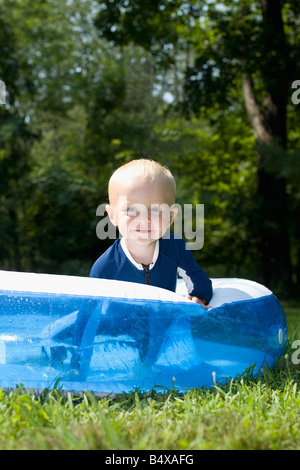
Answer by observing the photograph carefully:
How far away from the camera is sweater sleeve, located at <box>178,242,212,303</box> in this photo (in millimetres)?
2865

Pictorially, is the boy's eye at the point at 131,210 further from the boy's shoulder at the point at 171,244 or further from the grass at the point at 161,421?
the grass at the point at 161,421

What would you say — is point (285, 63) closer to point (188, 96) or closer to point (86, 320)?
point (188, 96)

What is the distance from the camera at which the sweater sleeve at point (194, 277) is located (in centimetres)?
287

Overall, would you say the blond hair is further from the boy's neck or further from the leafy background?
the leafy background

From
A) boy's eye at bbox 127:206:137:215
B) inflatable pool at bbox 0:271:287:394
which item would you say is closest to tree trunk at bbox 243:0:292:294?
boy's eye at bbox 127:206:137:215

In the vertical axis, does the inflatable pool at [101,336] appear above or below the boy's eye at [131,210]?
below

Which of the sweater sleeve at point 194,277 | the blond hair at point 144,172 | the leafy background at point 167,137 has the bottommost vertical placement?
the sweater sleeve at point 194,277

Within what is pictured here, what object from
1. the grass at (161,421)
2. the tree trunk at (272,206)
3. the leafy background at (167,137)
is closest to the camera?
the grass at (161,421)

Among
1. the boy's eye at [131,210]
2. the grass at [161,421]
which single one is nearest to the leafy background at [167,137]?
the boy's eye at [131,210]

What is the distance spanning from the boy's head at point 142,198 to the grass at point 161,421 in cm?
86

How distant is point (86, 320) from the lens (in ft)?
7.73

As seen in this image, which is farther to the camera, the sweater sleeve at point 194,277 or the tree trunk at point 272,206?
the tree trunk at point 272,206
